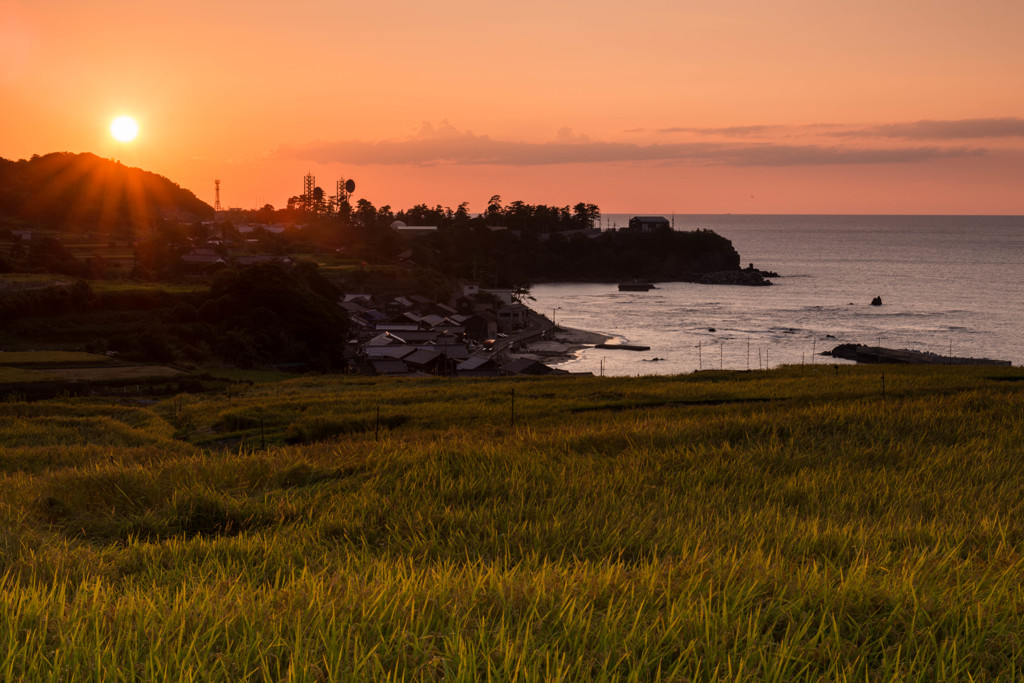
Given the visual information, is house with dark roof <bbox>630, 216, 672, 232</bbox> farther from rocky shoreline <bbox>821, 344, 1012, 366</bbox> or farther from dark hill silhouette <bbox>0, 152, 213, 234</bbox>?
rocky shoreline <bbox>821, 344, 1012, 366</bbox>

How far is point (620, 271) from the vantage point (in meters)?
154

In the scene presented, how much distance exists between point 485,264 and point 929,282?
83.0 metres

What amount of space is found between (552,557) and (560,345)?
69256mm

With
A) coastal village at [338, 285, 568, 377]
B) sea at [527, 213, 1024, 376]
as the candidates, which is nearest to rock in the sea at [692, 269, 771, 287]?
sea at [527, 213, 1024, 376]

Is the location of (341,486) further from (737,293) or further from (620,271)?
(620,271)

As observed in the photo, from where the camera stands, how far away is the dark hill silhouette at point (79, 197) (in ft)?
377

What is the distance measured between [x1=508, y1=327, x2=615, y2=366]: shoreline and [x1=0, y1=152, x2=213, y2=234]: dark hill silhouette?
A: 77.6 meters

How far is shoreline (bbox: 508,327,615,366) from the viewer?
222 feet

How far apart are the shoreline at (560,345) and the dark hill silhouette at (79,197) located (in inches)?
3055

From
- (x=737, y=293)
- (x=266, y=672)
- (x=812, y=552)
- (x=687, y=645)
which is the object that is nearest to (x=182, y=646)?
(x=266, y=672)

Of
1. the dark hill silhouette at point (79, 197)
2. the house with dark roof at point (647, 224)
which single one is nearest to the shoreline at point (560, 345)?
the dark hill silhouette at point (79, 197)

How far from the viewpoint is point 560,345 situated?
75188mm

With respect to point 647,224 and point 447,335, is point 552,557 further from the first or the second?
point 647,224

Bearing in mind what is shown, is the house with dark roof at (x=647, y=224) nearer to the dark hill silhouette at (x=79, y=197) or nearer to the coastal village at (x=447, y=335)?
the coastal village at (x=447, y=335)
